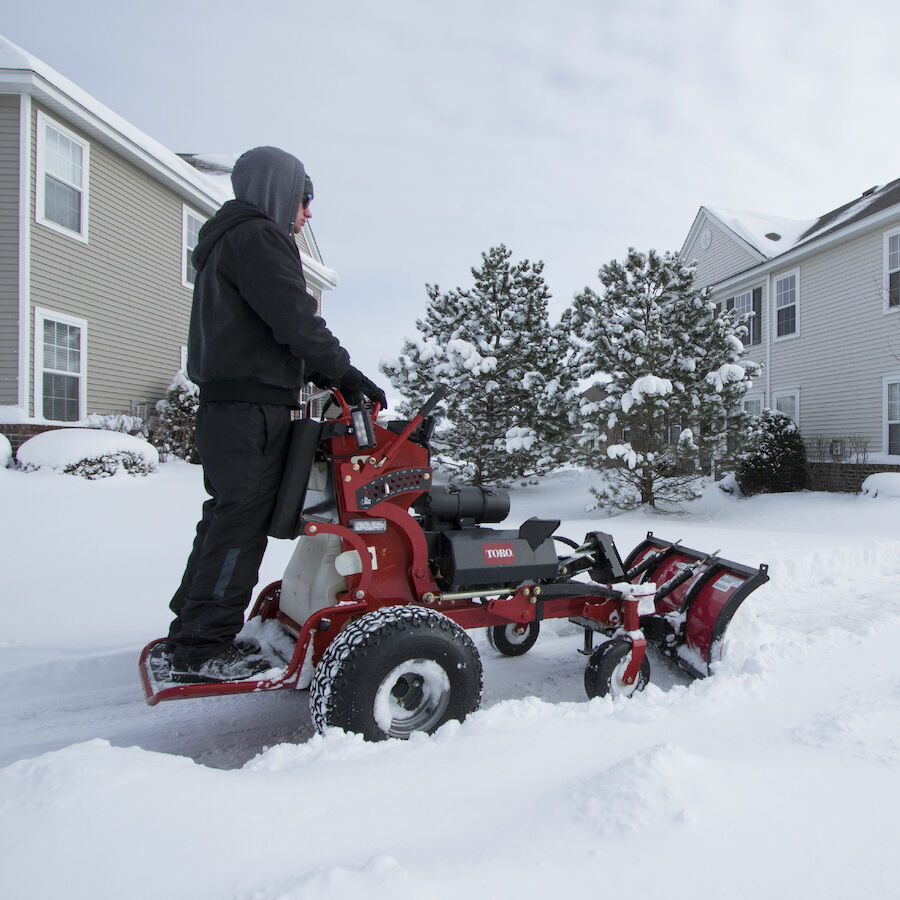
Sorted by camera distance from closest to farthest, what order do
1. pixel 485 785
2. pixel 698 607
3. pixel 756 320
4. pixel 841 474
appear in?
1. pixel 485 785
2. pixel 698 607
3. pixel 841 474
4. pixel 756 320

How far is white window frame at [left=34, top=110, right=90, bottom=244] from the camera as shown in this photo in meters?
10.7

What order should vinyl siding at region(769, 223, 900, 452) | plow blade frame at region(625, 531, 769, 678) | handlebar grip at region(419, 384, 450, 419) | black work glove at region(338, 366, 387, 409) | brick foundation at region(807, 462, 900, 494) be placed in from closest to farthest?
1. handlebar grip at region(419, 384, 450, 419)
2. black work glove at region(338, 366, 387, 409)
3. plow blade frame at region(625, 531, 769, 678)
4. brick foundation at region(807, 462, 900, 494)
5. vinyl siding at region(769, 223, 900, 452)

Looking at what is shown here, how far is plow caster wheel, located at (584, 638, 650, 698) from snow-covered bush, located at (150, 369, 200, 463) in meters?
10.6

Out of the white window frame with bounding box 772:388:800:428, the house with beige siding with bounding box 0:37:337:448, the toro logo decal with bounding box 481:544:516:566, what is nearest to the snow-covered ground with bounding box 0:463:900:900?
the toro logo decal with bounding box 481:544:516:566

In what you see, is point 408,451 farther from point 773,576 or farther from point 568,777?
point 773,576

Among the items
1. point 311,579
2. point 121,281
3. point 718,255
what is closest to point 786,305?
point 718,255

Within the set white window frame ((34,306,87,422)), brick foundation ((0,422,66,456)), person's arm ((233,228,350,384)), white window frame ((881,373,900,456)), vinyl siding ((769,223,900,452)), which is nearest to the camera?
person's arm ((233,228,350,384))

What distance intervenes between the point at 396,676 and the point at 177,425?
11420 millimetres

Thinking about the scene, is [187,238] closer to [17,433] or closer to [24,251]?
[24,251]

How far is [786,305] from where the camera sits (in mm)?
17516

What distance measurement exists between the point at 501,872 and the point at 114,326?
12918 millimetres


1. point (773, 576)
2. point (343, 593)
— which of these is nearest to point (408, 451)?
point (343, 593)

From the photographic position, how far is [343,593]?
281 centimetres

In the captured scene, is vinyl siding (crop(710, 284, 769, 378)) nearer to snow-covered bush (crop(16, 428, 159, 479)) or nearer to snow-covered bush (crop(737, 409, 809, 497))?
snow-covered bush (crop(737, 409, 809, 497))
